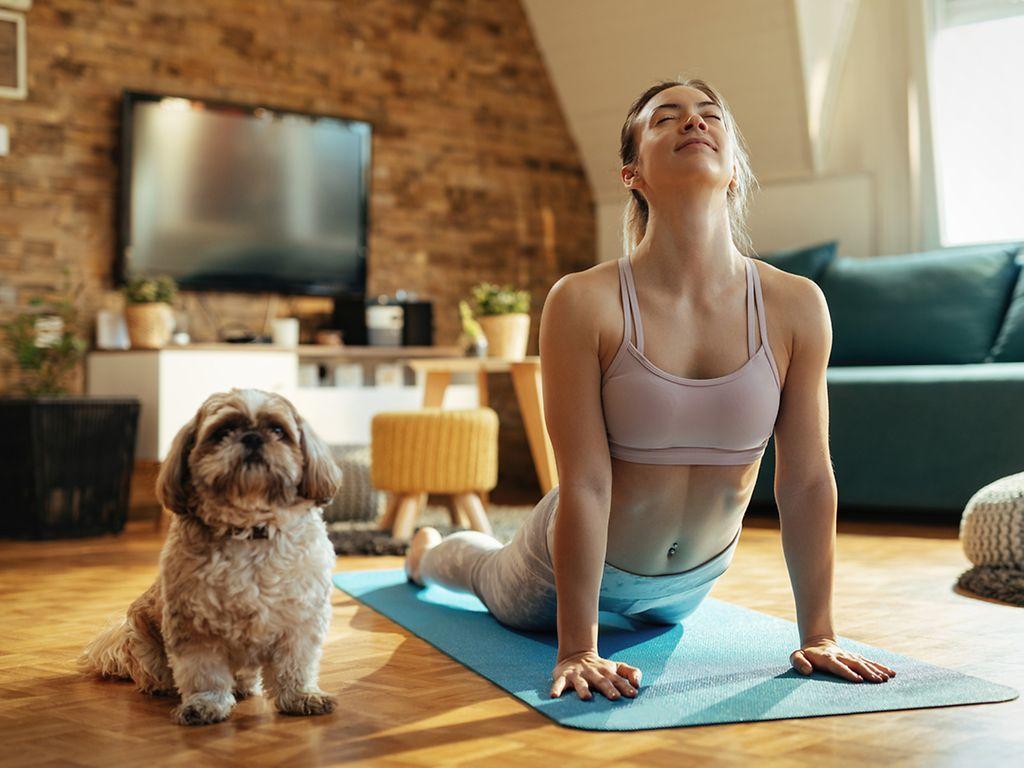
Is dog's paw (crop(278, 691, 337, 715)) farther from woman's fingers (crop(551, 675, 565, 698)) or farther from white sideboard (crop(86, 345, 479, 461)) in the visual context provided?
white sideboard (crop(86, 345, 479, 461))

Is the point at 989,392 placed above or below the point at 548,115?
below

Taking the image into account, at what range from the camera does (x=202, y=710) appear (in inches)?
68.0

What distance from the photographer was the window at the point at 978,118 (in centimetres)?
568

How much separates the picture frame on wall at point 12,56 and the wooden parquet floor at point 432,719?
2.68 m

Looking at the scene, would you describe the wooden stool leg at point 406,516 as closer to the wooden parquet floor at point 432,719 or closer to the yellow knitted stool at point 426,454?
the yellow knitted stool at point 426,454

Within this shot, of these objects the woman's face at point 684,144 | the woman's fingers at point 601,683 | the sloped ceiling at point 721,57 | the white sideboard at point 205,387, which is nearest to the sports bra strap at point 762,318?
the woman's face at point 684,144

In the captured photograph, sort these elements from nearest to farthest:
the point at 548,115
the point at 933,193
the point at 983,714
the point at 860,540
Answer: the point at 983,714
the point at 860,540
the point at 933,193
the point at 548,115

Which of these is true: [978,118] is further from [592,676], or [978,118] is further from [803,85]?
[592,676]

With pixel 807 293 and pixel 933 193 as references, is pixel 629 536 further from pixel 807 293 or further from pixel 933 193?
pixel 933 193

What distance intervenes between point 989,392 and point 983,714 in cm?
285

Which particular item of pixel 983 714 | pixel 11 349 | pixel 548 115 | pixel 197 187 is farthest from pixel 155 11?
pixel 983 714

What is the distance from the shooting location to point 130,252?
5.11 meters

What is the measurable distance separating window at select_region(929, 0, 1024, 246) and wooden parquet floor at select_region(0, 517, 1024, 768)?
10.9 ft

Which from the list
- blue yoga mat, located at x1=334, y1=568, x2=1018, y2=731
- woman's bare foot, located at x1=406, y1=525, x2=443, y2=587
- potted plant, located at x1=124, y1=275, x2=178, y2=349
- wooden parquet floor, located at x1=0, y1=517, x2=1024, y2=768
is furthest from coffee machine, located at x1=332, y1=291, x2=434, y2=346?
blue yoga mat, located at x1=334, y1=568, x2=1018, y2=731
